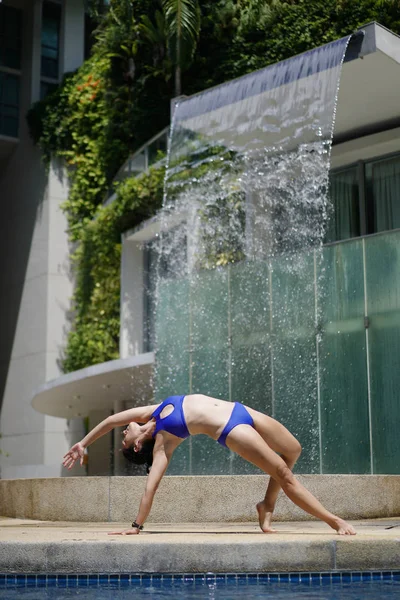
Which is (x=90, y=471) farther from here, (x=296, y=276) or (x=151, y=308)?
(x=296, y=276)

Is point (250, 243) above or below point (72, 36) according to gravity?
below

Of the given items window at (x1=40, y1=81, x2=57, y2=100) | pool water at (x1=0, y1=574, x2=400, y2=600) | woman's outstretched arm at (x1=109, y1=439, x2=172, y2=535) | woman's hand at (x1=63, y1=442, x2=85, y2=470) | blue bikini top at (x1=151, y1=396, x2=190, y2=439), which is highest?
window at (x1=40, y1=81, x2=57, y2=100)

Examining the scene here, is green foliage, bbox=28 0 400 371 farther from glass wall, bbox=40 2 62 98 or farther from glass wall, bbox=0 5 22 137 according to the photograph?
glass wall, bbox=0 5 22 137

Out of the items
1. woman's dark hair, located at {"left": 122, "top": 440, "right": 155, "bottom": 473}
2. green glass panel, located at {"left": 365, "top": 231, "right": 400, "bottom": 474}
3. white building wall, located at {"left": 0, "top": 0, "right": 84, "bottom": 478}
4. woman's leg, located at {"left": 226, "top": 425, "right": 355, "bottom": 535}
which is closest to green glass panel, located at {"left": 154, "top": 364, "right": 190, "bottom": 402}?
green glass panel, located at {"left": 365, "top": 231, "right": 400, "bottom": 474}

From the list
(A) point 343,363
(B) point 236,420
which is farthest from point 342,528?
(A) point 343,363

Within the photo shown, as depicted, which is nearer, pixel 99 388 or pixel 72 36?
pixel 99 388

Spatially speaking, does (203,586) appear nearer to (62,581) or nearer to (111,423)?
(62,581)

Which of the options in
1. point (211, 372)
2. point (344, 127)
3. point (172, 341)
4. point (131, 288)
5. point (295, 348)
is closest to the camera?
point (295, 348)

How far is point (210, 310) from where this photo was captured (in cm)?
1490

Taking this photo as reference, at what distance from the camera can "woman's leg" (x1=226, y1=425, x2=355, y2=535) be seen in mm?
6282

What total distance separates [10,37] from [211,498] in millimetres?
25920

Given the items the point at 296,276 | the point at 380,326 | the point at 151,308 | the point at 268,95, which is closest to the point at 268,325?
the point at 296,276

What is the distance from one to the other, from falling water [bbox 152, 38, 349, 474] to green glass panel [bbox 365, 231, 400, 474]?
92cm

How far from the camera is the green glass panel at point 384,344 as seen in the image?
12.1m
